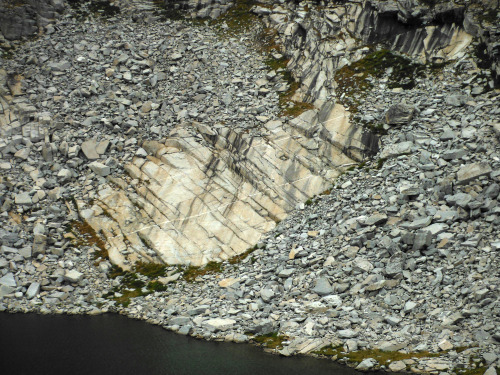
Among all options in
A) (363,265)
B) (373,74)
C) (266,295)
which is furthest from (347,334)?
(373,74)

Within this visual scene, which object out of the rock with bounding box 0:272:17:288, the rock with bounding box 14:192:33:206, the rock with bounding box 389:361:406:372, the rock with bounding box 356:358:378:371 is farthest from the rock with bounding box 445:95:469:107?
the rock with bounding box 0:272:17:288

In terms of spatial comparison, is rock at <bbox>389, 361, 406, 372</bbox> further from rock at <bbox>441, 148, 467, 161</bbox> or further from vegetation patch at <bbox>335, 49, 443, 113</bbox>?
vegetation patch at <bbox>335, 49, 443, 113</bbox>

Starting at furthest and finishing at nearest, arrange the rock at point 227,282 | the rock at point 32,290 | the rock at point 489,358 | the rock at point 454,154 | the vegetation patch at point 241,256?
the vegetation patch at point 241,256 → the rock at point 32,290 → the rock at point 227,282 → the rock at point 454,154 → the rock at point 489,358

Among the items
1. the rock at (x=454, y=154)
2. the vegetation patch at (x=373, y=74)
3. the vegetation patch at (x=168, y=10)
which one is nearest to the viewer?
the rock at (x=454, y=154)

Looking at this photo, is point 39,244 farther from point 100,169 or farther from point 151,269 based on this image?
point 151,269

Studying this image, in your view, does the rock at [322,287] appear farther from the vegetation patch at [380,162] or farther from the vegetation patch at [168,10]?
the vegetation patch at [168,10]

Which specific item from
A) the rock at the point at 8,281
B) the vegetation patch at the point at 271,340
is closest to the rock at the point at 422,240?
the vegetation patch at the point at 271,340
